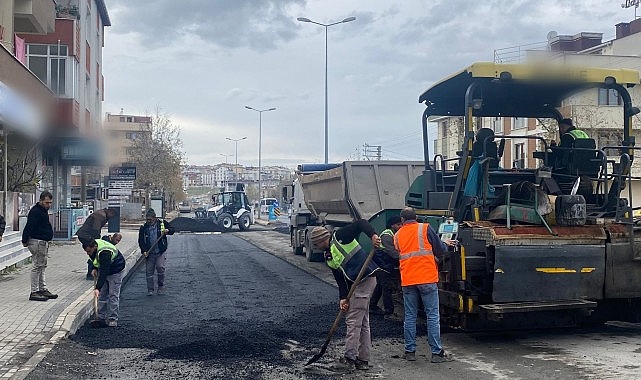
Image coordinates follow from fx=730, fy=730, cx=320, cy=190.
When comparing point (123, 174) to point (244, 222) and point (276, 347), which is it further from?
point (276, 347)

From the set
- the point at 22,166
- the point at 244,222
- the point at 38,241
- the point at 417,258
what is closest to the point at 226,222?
the point at 244,222

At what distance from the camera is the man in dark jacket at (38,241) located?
34.4 feet

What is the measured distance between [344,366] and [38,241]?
5669 millimetres

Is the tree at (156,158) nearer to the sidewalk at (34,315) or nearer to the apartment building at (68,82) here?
the apartment building at (68,82)

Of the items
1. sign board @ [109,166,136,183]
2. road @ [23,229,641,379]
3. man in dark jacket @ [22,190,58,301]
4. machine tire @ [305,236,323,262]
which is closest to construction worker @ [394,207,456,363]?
road @ [23,229,641,379]

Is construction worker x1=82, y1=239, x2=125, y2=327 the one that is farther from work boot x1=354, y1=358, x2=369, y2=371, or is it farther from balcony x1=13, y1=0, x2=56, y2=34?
balcony x1=13, y1=0, x2=56, y2=34

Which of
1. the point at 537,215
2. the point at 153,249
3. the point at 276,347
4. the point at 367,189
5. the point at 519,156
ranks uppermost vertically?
the point at 519,156

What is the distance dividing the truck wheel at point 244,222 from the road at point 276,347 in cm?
2846

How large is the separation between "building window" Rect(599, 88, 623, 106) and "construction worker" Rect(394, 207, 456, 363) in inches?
128

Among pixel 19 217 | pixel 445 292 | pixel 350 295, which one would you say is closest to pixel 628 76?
pixel 445 292

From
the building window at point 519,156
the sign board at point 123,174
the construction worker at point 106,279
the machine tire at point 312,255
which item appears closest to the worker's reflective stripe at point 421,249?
the building window at point 519,156

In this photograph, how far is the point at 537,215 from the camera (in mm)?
7832

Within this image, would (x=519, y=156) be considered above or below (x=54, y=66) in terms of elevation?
below

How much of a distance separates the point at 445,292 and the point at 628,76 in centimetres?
340
